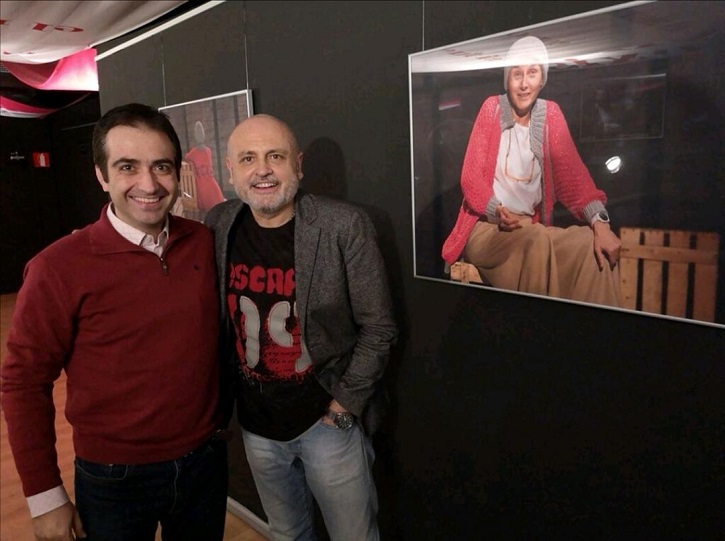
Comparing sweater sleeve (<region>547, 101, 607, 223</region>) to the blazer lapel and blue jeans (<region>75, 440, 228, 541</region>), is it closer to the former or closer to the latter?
the blazer lapel

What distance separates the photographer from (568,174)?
122cm

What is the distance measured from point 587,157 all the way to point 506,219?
25 centimetres

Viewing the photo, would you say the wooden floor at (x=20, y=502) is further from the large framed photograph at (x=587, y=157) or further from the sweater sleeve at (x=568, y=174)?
the sweater sleeve at (x=568, y=174)

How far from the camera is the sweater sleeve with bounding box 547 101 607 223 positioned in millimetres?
1192

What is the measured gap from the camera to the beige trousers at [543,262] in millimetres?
1218

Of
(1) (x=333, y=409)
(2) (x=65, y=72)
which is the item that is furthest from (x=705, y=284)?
(2) (x=65, y=72)

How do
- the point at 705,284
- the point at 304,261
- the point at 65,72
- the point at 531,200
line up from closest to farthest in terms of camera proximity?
1. the point at 705,284
2. the point at 531,200
3. the point at 304,261
4. the point at 65,72

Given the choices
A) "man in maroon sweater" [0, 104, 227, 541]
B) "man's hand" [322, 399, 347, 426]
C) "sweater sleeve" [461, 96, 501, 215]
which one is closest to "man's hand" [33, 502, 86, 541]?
"man in maroon sweater" [0, 104, 227, 541]

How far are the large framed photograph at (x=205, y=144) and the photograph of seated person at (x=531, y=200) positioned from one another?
1.08 metres

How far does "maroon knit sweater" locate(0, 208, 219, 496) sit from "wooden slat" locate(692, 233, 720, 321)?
3.81ft

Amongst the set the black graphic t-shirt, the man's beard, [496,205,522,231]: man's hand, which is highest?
the man's beard

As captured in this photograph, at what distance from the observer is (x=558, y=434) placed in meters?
1.39

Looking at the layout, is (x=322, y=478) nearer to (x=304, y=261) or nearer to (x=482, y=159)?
(x=304, y=261)

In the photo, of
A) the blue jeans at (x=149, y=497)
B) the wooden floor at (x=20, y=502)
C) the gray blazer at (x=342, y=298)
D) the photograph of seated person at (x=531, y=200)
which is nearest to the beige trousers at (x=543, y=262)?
the photograph of seated person at (x=531, y=200)
